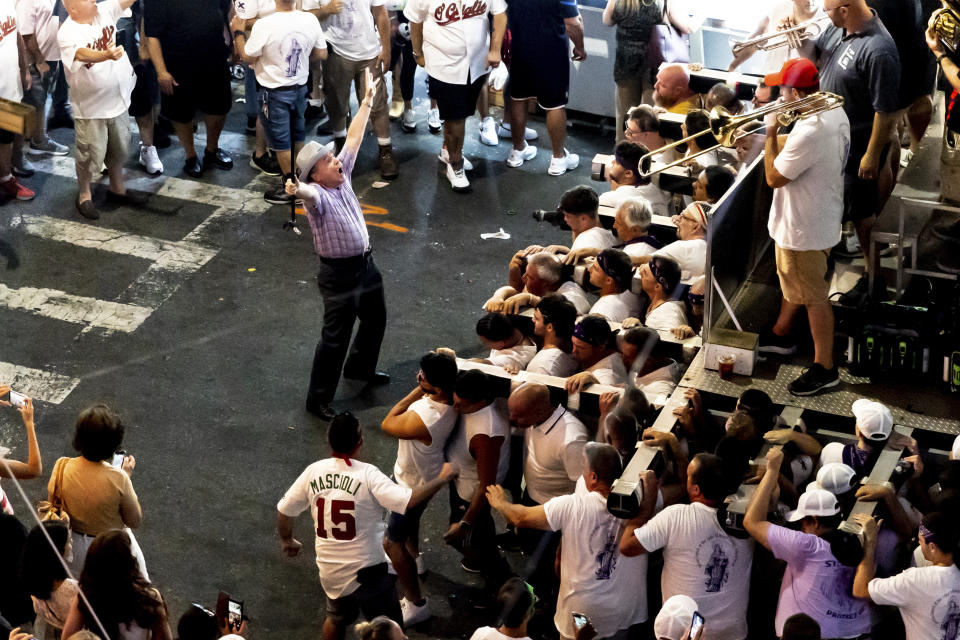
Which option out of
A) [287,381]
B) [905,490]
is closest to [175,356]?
[287,381]

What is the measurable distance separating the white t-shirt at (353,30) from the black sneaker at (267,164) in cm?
125

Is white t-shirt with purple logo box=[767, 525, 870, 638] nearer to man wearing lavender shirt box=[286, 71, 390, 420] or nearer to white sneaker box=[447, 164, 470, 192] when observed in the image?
man wearing lavender shirt box=[286, 71, 390, 420]

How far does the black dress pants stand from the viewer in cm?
907

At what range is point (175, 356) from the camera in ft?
32.7

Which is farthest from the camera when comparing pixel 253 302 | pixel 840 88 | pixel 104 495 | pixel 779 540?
pixel 253 302

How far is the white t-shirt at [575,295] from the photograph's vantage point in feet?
28.5

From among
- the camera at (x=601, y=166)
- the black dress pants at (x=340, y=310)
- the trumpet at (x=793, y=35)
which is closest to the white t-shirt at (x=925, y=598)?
the black dress pants at (x=340, y=310)

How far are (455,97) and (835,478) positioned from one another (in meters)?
7.01

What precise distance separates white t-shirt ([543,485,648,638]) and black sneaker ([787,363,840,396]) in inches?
68.7

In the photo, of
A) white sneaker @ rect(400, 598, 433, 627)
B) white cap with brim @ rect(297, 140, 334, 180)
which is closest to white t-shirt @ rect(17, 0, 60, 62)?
white cap with brim @ rect(297, 140, 334, 180)

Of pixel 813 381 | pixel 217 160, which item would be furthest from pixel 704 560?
pixel 217 160

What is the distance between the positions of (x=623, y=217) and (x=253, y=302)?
3373 millimetres

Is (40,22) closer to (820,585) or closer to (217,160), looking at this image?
(217,160)

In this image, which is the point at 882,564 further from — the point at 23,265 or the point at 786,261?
the point at 23,265
